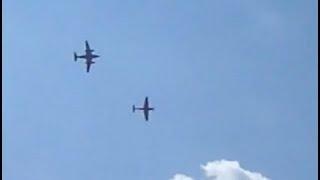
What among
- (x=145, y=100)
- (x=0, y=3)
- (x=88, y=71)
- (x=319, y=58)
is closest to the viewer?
(x=0, y=3)

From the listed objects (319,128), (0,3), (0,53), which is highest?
(0,3)

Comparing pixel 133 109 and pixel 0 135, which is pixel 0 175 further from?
pixel 133 109

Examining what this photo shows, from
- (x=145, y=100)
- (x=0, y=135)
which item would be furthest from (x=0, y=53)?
(x=145, y=100)

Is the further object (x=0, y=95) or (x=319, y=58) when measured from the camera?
(x=319, y=58)

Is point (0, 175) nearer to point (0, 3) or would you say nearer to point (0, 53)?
point (0, 53)

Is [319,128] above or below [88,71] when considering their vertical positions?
below

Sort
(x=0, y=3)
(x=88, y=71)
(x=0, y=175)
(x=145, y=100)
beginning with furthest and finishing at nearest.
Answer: (x=145, y=100)
(x=88, y=71)
(x=0, y=3)
(x=0, y=175)

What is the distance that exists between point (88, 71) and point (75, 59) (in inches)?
418

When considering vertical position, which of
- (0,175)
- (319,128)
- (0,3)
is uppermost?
(0,3)

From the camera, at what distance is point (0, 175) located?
265 ft

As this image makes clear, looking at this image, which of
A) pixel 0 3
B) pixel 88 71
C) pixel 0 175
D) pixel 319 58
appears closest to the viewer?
pixel 0 175

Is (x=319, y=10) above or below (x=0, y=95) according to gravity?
above

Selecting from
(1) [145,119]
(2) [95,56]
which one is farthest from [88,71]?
(1) [145,119]

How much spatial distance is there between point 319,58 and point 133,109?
9612 centimetres
